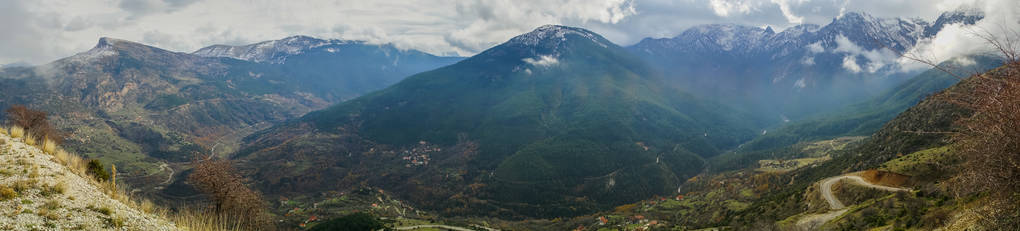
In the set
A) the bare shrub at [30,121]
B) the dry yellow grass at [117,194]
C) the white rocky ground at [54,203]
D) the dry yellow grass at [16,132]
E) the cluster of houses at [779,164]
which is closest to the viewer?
the white rocky ground at [54,203]

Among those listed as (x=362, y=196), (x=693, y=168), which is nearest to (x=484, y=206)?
(x=362, y=196)

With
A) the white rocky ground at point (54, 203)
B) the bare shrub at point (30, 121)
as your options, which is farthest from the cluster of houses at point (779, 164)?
Result: the bare shrub at point (30, 121)

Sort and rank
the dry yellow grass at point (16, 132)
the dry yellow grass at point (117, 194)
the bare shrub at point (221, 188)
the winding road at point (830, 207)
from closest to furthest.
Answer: the dry yellow grass at point (117, 194) < the dry yellow grass at point (16, 132) < the bare shrub at point (221, 188) < the winding road at point (830, 207)

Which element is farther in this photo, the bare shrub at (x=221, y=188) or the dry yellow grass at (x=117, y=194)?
the bare shrub at (x=221, y=188)

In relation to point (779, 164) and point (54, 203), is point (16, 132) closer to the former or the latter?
point (54, 203)

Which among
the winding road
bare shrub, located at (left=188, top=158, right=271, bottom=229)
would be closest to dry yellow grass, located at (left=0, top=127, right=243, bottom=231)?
bare shrub, located at (left=188, top=158, right=271, bottom=229)

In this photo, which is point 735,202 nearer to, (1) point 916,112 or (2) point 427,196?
(1) point 916,112

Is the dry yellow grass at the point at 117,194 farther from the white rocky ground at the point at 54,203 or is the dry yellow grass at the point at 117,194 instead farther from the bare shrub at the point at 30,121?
the bare shrub at the point at 30,121

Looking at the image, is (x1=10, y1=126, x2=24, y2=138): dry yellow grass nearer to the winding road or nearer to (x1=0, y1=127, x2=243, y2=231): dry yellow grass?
(x1=0, y1=127, x2=243, y2=231): dry yellow grass

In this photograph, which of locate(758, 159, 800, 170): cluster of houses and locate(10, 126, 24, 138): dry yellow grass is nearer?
locate(10, 126, 24, 138): dry yellow grass
